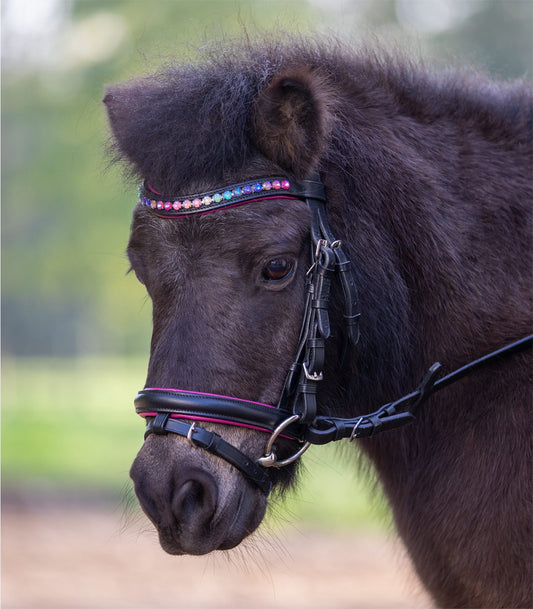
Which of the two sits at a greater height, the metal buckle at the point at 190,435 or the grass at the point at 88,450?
the metal buckle at the point at 190,435

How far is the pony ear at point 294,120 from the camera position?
100 inches

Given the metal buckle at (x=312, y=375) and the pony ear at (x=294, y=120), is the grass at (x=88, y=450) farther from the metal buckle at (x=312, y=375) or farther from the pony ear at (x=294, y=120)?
the pony ear at (x=294, y=120)

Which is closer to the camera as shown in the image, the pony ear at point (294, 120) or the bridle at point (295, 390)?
the bridle at point (295, 390)

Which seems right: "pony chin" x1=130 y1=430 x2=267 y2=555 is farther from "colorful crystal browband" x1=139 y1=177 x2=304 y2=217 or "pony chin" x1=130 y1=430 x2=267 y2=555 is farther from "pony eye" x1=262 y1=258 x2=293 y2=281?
"colorful crystal browband" x1=139 y1=177 x2=304 y2=217

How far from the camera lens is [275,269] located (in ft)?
8.27

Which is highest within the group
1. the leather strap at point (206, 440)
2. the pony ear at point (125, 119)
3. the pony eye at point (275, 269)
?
the pony ear at point (125, 119)

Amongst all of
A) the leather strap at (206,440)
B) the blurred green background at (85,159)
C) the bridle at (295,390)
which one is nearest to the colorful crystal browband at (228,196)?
the bridle at (295,390)

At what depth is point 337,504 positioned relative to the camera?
984 cm

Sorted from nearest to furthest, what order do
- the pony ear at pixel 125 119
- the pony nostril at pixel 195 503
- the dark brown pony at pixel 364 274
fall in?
the pony nostril at pixel 195 503 → the dark brown pony at pixel 364 274 → the pony ear at pixel 125 119

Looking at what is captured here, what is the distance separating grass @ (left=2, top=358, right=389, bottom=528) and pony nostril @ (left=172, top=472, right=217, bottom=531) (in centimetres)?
52

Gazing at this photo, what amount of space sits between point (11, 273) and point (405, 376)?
42.2ft

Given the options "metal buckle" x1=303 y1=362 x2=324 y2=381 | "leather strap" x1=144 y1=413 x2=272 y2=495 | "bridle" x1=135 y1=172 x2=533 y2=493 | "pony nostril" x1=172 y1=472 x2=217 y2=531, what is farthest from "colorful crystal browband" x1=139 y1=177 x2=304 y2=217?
"pony nostril" x1=172 y1=472 x2=217 y2=531

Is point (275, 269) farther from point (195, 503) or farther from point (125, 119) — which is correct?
point (125, 119)

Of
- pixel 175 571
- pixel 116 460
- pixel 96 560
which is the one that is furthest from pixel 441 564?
pixel 116 460
